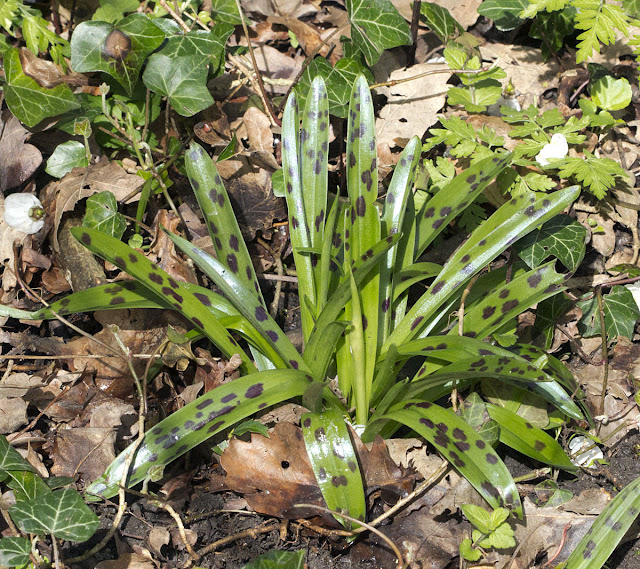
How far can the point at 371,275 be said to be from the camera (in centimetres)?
195

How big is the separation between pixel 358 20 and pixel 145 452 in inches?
78.9

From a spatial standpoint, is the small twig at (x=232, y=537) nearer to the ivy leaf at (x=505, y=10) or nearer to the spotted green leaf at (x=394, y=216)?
the spotted green leaf at (x=394, y=216)

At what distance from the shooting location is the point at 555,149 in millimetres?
2336

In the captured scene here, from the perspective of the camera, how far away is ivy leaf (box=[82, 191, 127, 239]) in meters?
2.32

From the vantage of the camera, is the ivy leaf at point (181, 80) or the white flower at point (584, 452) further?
the ivy leaf at point (181, 80)

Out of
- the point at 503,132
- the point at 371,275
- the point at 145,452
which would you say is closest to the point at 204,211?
the point at 371,275

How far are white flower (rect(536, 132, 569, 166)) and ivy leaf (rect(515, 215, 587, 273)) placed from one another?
286 millimetres

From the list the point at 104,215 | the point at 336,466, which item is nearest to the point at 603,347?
the point at 336,466

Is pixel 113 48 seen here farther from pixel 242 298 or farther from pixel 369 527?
pixel 369 527

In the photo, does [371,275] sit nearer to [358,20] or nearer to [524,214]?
[524,214]

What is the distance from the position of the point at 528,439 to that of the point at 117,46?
2.16 meters

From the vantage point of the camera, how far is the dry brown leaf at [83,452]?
1916mm

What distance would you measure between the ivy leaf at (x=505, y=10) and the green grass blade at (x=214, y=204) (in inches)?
64.4

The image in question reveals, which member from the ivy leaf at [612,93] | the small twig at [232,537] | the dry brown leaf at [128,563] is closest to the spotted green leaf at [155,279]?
the small twig at [232,537]
